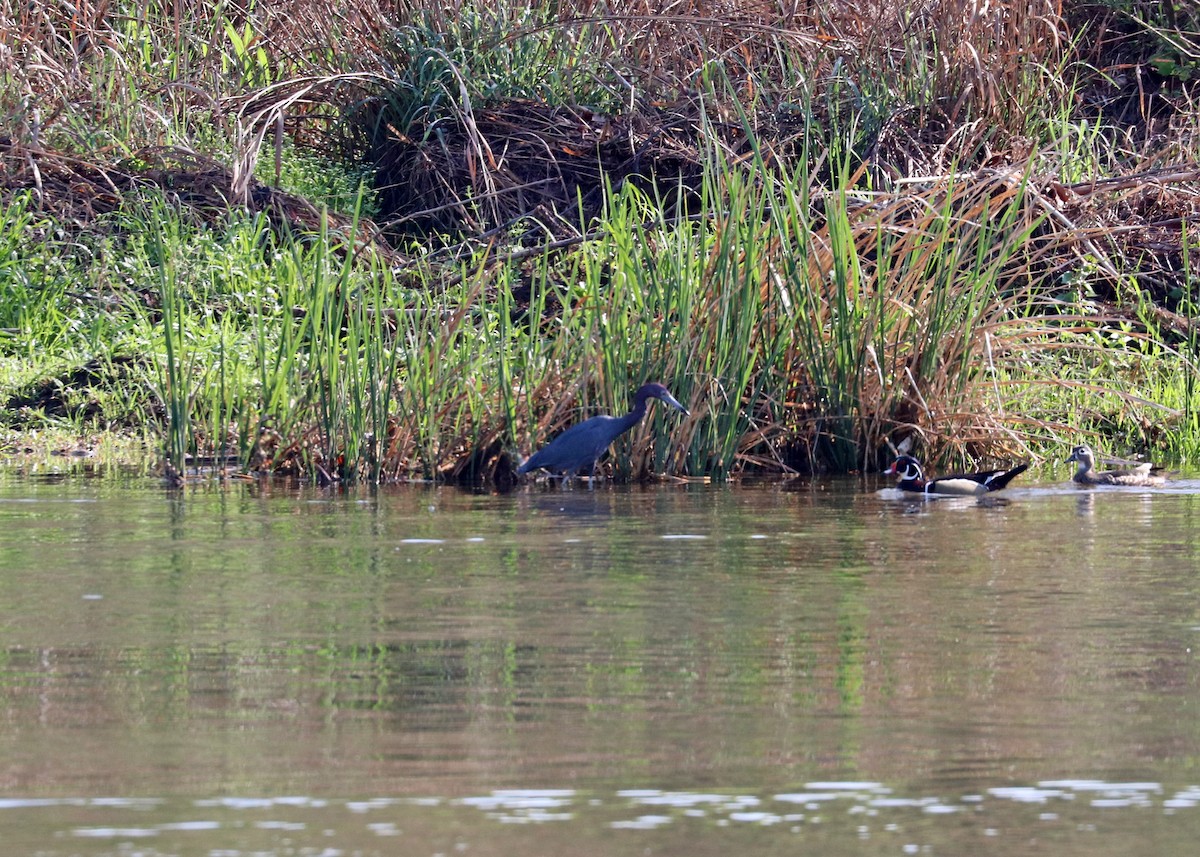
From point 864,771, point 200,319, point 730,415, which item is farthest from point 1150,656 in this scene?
point 200,319

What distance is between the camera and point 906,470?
953 cm

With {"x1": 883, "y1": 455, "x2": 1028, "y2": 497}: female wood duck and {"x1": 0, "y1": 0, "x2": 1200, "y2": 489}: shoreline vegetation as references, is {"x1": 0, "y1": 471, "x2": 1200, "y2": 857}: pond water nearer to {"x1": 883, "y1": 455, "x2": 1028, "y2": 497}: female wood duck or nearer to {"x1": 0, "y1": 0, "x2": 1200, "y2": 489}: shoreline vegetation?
{"x1": 883, "y1": 455, "x2": 1028, "y2": 497}: female wood duck

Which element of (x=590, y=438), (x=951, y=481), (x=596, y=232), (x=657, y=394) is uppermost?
(x=596, y=232)

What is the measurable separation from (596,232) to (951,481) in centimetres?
344

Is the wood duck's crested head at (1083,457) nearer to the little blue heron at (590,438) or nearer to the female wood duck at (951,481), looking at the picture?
the female wood duck at (951,481)

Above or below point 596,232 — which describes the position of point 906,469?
below

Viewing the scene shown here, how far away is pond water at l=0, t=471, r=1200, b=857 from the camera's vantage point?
324 cm

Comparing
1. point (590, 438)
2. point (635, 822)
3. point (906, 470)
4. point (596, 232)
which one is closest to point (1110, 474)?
point (906, 470)

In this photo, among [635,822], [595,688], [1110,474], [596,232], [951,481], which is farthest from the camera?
[596,232]

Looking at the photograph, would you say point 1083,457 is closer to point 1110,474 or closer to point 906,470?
point 1110,474

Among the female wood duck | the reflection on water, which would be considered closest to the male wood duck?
the female wood duck

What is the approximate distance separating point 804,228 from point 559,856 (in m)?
6.86

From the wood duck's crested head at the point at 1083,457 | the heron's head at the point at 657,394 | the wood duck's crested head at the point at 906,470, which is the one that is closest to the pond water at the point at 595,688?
the heron's head at the point at 657,394

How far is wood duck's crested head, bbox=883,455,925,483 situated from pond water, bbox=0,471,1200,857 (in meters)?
1.72
